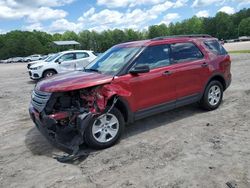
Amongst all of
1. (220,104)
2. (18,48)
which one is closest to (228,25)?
(18,48)

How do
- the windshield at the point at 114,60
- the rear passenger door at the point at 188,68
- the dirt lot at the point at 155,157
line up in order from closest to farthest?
the dirt lot at the point at 155,157, the windshield at the point at 114,60, the rear passenger door at the point at 188,68

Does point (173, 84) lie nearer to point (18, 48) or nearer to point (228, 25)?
point (18, 48)

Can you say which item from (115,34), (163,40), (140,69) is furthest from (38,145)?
(115,34)

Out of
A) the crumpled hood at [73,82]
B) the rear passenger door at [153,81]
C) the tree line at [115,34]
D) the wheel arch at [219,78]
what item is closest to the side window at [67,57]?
the wheel arch at [219,78]

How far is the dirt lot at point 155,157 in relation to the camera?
4320 millimetres

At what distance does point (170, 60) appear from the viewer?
6.66 meters

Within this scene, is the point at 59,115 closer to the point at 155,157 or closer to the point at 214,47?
the point at 155,157

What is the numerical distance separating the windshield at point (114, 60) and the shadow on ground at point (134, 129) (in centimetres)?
134

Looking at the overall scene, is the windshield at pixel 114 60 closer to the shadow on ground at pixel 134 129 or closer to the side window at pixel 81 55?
the shadow on ground at pixel 134 129

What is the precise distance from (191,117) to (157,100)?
48.1 inches

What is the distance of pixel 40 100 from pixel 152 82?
217 centimetres

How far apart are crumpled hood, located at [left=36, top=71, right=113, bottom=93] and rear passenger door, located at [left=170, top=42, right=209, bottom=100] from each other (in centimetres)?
172

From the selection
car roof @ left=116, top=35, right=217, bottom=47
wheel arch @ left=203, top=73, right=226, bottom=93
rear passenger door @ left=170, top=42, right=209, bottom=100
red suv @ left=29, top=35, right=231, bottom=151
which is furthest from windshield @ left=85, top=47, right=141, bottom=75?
wheel arch @ left=203, top=73, right=226, bottom=93

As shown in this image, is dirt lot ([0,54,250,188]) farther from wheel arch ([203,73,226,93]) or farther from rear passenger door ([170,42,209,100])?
wheel arch ([203,73,226,93])
